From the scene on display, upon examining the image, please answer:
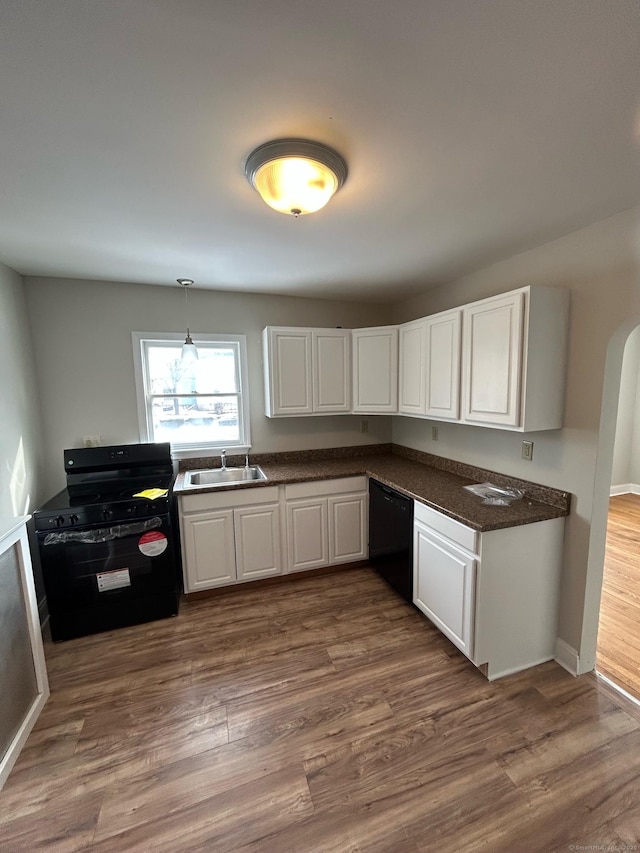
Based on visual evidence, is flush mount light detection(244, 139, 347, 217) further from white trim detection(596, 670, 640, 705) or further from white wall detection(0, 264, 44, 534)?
white trim detection(596, 670, 640, 705)

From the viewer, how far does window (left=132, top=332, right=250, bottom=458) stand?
3.03 meters

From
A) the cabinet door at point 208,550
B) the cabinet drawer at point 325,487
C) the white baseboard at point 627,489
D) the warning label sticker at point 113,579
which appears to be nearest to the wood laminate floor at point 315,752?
the warning label sticker at point 113,579

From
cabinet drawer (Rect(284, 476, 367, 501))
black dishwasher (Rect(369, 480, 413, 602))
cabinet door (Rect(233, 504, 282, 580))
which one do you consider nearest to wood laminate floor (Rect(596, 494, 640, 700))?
black dishwasher (Rect(369, 480, 413, 602))

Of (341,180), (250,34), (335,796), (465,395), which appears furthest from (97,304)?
(335,796)

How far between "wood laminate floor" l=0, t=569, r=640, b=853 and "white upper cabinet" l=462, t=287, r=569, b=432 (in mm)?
1489

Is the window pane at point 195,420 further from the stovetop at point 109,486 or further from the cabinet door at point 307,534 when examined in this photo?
the cabinet door at point 307,534

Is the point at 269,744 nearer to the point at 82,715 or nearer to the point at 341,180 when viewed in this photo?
the point at 82,715

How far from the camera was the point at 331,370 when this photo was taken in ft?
10.6

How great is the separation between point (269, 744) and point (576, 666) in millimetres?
1734

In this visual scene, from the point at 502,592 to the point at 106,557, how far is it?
2504 mm

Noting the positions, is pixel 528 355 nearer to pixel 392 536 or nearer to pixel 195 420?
pixel 392 536

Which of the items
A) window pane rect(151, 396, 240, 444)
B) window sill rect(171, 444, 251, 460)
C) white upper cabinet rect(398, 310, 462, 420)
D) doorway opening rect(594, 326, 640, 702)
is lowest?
doorway opening rect(594, 326, 640, 702)

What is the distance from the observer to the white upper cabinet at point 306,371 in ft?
10.1

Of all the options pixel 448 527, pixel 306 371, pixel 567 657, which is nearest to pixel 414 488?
pixel 448 527
